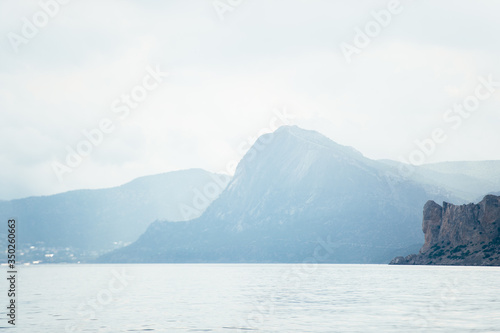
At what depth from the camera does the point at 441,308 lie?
79.0 m

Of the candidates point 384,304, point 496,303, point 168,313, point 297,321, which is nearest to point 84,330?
point 168,313

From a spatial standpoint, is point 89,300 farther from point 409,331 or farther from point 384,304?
point 409,331

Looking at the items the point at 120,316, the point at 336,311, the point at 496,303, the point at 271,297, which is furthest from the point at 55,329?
the point at 496,303

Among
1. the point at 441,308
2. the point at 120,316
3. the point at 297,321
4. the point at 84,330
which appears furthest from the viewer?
the point at 441,308

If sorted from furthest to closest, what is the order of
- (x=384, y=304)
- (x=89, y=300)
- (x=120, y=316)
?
(x=89, y=300) → (x=384, y=304) → (x=120, y=316)

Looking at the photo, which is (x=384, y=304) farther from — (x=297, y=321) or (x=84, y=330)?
(x=84, y=330)

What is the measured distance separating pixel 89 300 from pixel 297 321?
1883 inches

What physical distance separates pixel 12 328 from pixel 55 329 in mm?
4904

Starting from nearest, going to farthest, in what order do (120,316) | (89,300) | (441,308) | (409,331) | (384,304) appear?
(409,331)
(120,316)
(441,308)
(384,304)
(89,300)

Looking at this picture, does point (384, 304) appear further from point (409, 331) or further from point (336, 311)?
point (409, 331)

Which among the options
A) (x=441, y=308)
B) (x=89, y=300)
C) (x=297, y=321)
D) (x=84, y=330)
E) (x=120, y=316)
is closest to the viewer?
(x=84, y=330)

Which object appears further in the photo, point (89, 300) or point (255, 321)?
point (89, 300)

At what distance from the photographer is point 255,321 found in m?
67.7

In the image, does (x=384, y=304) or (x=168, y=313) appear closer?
→ (x=168, y=313)
